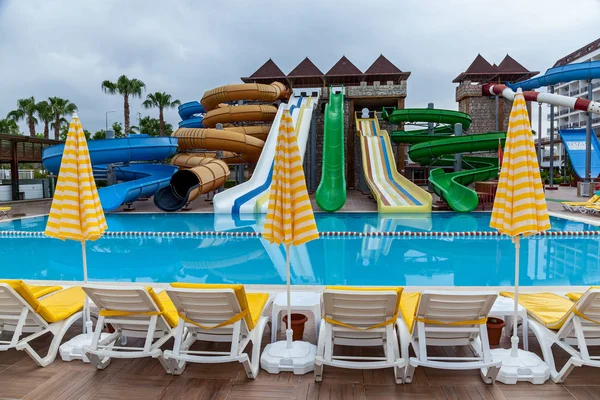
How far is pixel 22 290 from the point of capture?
293 cm

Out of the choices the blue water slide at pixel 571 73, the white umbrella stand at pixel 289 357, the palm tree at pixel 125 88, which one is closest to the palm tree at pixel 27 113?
the palm tree at pixel 125 88

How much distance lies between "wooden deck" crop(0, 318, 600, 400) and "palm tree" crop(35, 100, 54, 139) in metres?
36.3

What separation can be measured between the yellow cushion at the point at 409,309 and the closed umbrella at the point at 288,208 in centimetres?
70

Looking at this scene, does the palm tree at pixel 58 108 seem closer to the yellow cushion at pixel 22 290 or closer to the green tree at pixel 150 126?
the green tree at pixel 150 126

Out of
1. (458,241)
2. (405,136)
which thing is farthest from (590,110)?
(458,241)

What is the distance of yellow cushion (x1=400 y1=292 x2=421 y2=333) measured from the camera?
291 centimetres

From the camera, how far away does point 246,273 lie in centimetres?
621

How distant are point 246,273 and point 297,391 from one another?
3628 millimetres

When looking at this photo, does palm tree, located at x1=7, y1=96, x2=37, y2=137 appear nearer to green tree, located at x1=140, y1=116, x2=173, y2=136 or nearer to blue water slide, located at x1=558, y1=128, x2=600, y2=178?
green tree, located at x1=140, y1=116, x2=173, y2=136

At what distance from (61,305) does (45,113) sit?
119ft

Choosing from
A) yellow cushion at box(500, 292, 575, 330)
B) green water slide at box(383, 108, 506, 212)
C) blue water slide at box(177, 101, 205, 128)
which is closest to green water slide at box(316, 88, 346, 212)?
green water slide at box(383, 108, 506, 212)

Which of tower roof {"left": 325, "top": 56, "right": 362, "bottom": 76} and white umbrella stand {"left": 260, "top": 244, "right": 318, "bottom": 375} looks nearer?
white umbrella stand {"left": 260, "top": 244, "right": 318, "bottom": 375}

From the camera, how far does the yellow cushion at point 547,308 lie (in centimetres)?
293

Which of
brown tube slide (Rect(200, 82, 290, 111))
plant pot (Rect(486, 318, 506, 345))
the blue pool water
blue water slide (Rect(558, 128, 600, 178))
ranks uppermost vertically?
brown tube slide (Rect(200, 82, 290, 111))
